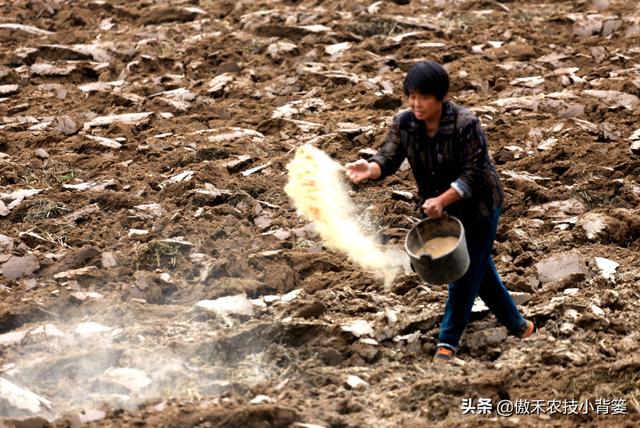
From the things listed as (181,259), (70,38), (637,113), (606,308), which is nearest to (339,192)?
(181,259)

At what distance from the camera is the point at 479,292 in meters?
5.49

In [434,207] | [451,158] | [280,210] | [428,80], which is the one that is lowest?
[280,210]

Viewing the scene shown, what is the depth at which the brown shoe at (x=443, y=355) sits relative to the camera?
211 inches

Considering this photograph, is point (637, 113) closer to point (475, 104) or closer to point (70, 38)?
point (475, 104)

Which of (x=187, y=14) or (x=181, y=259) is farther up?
(x=181, y=259)

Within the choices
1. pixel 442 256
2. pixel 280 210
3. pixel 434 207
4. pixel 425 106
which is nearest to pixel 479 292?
pixel 442 256

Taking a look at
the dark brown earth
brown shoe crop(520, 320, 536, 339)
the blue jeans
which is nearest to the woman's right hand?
the blue jeans

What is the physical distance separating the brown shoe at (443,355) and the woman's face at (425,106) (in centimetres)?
125

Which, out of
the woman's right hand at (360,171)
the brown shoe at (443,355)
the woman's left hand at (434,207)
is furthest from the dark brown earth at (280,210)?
the woman's right hand at (360,171)

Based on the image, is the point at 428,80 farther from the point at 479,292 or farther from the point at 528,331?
the point at 528,331

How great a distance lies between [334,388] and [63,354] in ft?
4.65

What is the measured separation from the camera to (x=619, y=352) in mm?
5344

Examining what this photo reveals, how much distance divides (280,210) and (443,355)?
7.67 feet

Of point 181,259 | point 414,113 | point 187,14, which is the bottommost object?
point 187,14
